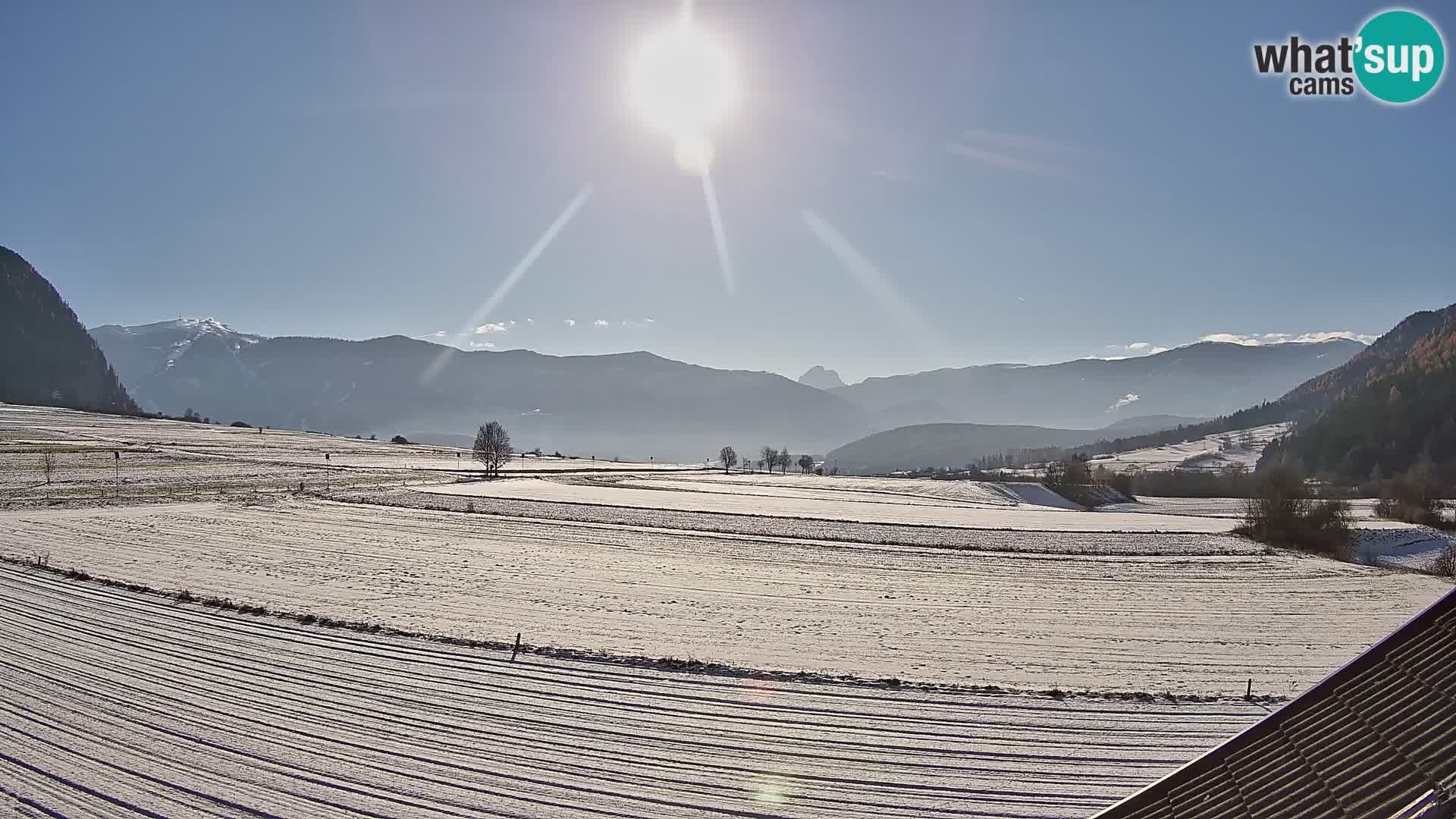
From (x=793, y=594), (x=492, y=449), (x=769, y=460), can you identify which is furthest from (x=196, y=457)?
(x=769, y=460)

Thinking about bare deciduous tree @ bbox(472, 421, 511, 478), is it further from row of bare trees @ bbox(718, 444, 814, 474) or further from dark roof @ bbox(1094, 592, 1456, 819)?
dark roof @ bbox(1094, 592, 1456, 819)

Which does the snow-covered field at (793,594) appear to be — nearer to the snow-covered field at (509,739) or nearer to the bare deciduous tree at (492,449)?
the snow-covered field at (509,739)

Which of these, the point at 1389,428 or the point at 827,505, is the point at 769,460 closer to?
the point at 827,505

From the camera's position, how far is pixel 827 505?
67.4 m

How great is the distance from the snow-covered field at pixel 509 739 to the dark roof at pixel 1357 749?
6.80 metres

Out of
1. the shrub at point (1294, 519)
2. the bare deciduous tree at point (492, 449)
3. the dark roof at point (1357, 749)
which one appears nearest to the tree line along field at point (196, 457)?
the bare deciduous tree at point (492, 449)

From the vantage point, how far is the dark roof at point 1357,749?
3.73 m

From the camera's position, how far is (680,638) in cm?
1970

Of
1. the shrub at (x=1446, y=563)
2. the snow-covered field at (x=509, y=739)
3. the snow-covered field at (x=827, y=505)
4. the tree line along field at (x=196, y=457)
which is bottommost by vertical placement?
the shrub at (x=1446, y=563)

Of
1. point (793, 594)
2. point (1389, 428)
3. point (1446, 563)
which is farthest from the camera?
point (1389, 428)

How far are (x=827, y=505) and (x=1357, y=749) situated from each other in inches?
2520

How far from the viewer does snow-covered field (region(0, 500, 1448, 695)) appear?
18688mm

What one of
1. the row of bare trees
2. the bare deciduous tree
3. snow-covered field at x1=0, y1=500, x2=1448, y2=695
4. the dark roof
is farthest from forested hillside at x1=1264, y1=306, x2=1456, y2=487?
the dark roof

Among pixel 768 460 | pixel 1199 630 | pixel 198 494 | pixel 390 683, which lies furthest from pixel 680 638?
pixel 768 460
